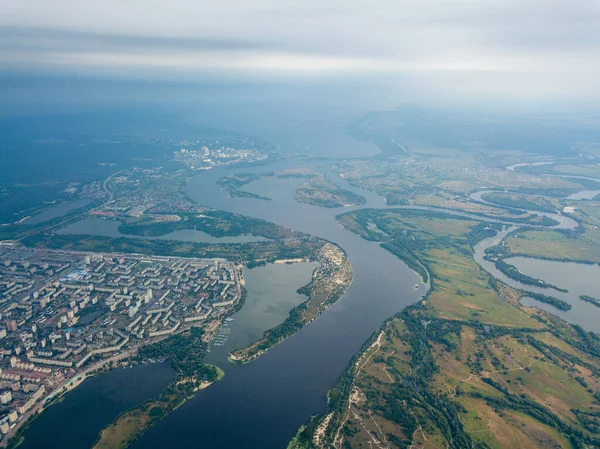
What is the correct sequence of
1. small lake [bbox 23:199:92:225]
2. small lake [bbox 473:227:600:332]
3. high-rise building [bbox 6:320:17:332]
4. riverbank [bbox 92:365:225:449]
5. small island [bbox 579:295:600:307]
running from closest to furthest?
riverbank [bbox 92:365:225:449]
high-rise building [bbox 6:320:17:332]
small lake [bbox 473:227:600:332]
small island [bbox 579:295:600:307]
small lake [bbox 23:199:92:225]

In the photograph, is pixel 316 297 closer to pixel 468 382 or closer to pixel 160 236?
pixel 468 382

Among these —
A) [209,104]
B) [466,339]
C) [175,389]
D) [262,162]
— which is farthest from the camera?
[209,104]

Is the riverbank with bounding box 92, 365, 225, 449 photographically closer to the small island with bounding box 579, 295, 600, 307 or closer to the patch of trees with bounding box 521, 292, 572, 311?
the patch of trees with bounding box 521, 292, 572, 311

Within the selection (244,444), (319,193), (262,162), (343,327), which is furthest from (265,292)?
(262,162)

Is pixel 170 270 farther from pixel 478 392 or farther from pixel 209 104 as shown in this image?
pixel 209 104

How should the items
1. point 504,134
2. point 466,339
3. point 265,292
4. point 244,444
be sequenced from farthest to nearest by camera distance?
point 504,134 < point 265,292 < point 466,339 < point 244,444

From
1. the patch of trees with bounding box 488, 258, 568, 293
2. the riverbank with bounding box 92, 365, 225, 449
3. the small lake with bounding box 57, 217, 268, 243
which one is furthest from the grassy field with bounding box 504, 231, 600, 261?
the riverbank with bounding box 92, 365, 225, 449
